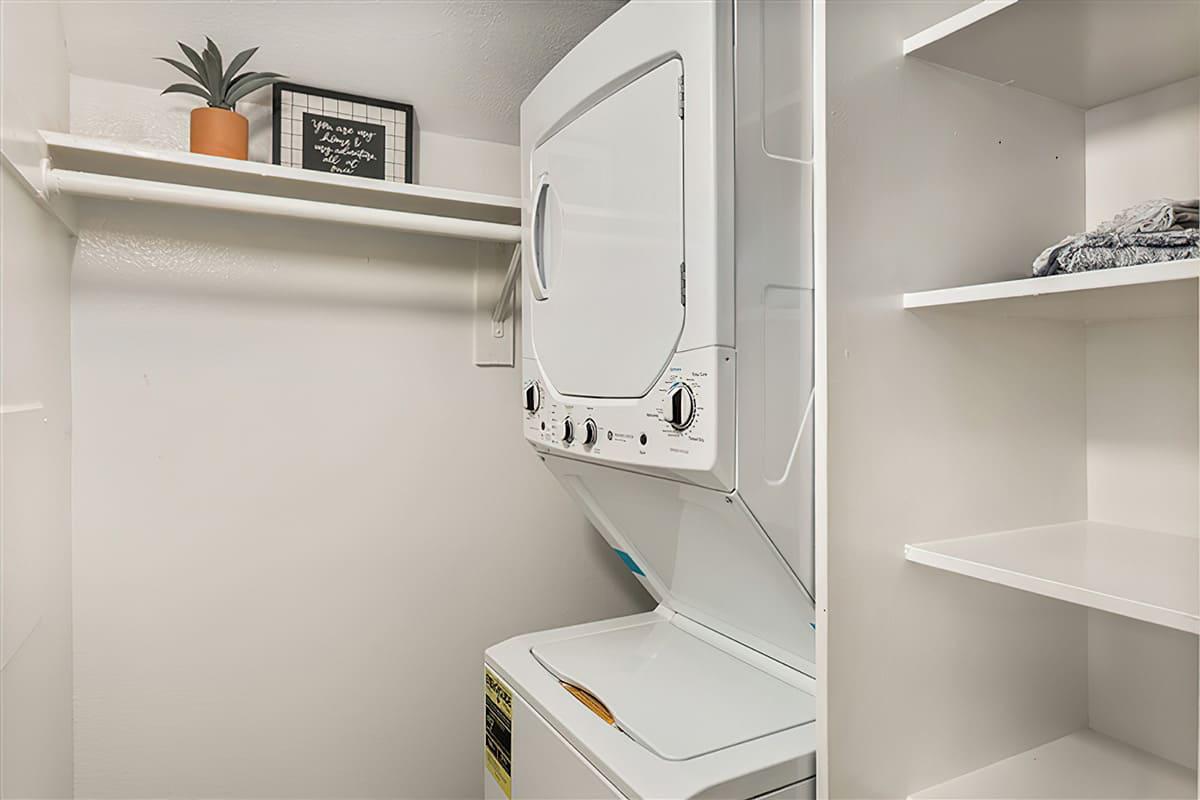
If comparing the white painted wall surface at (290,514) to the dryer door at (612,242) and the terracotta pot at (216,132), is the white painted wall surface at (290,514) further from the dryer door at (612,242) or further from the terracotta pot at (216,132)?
the dryer door at (612,242)

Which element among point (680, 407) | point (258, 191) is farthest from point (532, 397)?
point (258, 191)

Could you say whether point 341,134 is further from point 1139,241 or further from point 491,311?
point 1139,241

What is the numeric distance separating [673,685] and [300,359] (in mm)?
1218

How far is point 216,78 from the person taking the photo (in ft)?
5.40

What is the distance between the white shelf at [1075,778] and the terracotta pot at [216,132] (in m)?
1.77

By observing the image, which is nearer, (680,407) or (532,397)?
(680,407)

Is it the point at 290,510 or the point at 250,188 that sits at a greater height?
the point at 250,188

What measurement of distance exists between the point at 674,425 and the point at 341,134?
121 cm

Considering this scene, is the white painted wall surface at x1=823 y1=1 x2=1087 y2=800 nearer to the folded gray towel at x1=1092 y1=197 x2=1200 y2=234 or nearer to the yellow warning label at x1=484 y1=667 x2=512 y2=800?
the folded gray towel at x1=1092 y1=197 x2=1200 y2=234

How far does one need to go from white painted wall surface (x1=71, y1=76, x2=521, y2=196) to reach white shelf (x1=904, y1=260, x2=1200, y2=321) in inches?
54.2

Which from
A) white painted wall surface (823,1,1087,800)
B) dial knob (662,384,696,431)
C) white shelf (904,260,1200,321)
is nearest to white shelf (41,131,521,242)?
dial knob (662,384,696,431)

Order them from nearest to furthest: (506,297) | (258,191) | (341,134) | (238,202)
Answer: (238,202)
(258,191)
(341,134)
(506,297)

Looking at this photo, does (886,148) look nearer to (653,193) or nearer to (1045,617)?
(653,193)

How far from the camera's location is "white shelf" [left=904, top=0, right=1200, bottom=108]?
3.19 ft
